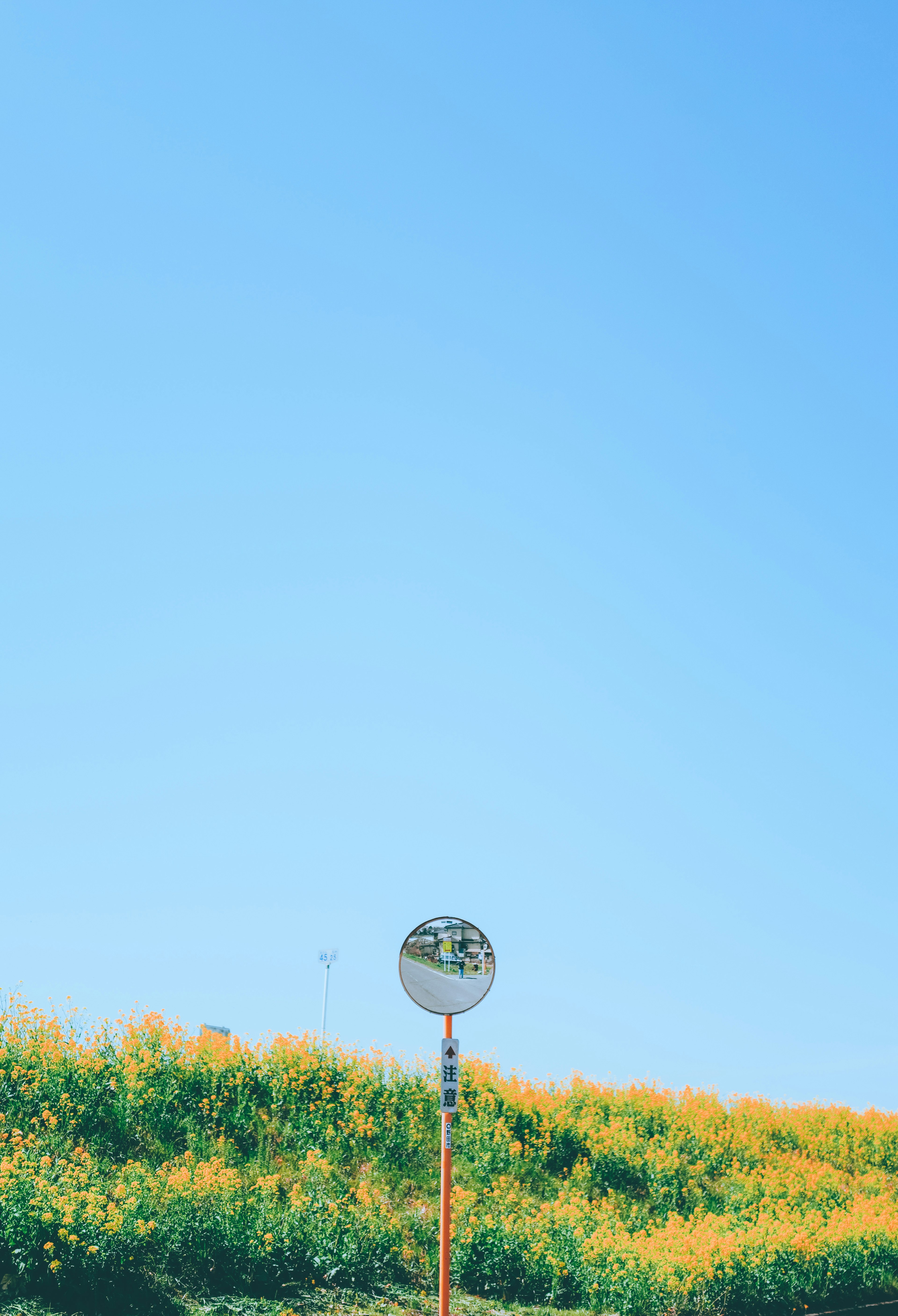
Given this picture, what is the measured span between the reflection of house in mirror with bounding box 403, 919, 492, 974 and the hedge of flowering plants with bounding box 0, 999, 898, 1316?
405cm

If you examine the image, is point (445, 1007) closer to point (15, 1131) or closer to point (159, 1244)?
point (159, 1244)

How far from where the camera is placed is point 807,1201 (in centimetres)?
1680

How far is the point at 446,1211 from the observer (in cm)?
961

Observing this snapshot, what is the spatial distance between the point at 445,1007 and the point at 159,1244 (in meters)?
4.31

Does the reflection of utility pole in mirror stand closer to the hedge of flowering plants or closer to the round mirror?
the round mirror

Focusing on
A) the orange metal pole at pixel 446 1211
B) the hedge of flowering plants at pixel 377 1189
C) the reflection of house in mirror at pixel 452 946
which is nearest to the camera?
the orange metal pole at pixel 446 1211

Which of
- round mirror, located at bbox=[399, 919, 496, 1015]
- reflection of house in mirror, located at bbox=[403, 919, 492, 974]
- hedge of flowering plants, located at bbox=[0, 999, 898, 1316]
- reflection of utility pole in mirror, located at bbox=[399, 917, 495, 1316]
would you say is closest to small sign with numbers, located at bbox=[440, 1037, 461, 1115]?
reflection of utility pole in mirror, located at bbox=[399, 917, 495, 1316]

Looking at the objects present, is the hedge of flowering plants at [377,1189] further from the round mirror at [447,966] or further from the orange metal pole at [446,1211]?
the round mirror at [447,966]

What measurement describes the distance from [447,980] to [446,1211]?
2.01m

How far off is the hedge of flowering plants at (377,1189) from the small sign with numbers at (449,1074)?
3361 millimetres

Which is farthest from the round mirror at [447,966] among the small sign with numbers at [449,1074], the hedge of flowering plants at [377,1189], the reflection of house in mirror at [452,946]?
the hedge of flowering plants at [377,1189]

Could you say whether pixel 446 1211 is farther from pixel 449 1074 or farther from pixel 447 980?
pixel 447 980

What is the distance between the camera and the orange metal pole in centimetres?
945

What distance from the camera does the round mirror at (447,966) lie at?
9984 millimetres
